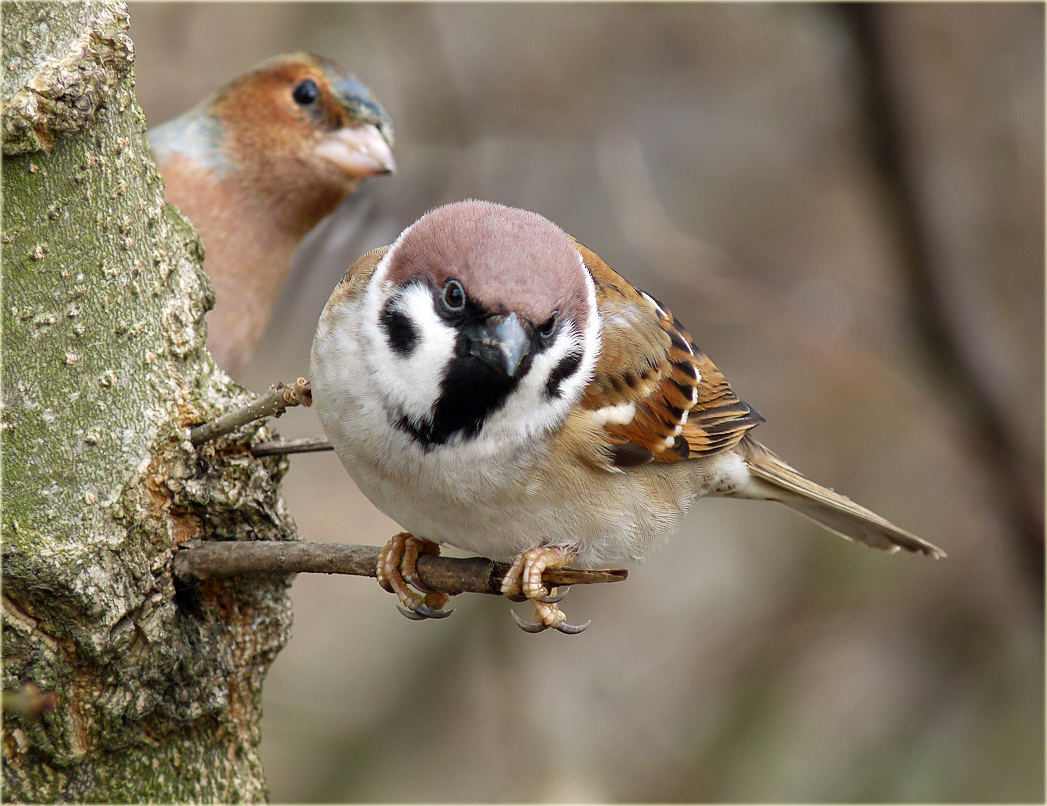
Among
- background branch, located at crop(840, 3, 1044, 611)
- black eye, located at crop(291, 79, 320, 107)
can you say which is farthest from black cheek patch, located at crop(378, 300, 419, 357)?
background branch, located at crop(840, 3, 1044, 611)

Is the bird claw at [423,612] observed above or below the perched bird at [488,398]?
below

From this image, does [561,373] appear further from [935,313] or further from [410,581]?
[935,313]

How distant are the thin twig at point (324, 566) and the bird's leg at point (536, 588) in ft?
0.10

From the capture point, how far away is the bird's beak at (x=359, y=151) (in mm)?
3363

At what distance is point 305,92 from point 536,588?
2.10m

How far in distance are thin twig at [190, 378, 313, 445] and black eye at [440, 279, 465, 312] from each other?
0.35 metres

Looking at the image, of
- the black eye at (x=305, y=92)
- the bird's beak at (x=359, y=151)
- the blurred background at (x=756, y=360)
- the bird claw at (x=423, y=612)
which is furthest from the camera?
the blurred background at (x=756, y=360)

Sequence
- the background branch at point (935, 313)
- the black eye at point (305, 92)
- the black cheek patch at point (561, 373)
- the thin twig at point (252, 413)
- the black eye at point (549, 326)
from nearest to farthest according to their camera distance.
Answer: the thin twig at point (252, 413) < the black eye at point (549, 326) < the black cheek patch at point (561, 373) < the black eye at point (305, 92) < the background branch at point (935, 313)

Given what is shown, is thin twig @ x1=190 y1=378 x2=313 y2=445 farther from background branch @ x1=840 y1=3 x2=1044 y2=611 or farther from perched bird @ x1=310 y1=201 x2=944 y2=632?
background branch @ x1=840 y1=3 x2=1044 y2=611

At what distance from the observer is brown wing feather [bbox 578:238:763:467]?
250 cm

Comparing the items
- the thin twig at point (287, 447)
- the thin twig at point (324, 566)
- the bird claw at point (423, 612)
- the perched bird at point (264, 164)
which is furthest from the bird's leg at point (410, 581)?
the perched bird at point (264, 164)

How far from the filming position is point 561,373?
2320 mm

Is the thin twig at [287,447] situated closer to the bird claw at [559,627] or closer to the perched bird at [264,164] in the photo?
the bird claw at [559,627]

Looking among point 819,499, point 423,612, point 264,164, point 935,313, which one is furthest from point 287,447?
point 935,313
